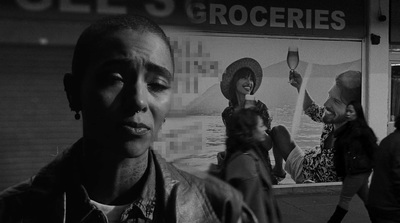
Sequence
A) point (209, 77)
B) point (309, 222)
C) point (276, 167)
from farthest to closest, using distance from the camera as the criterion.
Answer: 1. point (276, 167)
2. point (309, 222)
3. point (209, 77)

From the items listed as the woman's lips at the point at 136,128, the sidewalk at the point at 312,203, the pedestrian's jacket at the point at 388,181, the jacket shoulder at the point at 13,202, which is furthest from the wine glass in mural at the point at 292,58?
the jacket shoulder at the point at 13,202

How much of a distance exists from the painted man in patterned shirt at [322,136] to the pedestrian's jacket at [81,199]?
4.78 meters

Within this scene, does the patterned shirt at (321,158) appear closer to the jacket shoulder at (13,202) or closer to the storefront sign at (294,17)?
the storefront sign at (294,17)

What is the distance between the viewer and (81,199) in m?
1.88

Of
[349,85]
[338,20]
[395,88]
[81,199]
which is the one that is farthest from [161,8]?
[395,88]

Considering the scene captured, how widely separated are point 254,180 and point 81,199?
1.33 metres

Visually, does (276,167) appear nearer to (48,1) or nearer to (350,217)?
(350,217)

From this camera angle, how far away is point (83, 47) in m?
1.85

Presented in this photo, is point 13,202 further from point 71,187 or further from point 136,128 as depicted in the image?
point 136,128

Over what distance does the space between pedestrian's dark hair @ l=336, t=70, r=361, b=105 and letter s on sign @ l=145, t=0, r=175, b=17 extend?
5.28 m

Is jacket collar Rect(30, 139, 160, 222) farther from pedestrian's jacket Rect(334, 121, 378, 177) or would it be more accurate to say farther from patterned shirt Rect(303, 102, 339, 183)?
patterned shirt Rect(303, 102, 339, 183)

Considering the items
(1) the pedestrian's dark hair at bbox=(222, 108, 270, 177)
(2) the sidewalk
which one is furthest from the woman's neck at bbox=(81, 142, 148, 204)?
(2) the sidewalk

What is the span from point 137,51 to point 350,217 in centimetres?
471

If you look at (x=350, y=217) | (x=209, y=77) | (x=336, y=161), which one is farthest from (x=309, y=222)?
(x=209, y=77)
